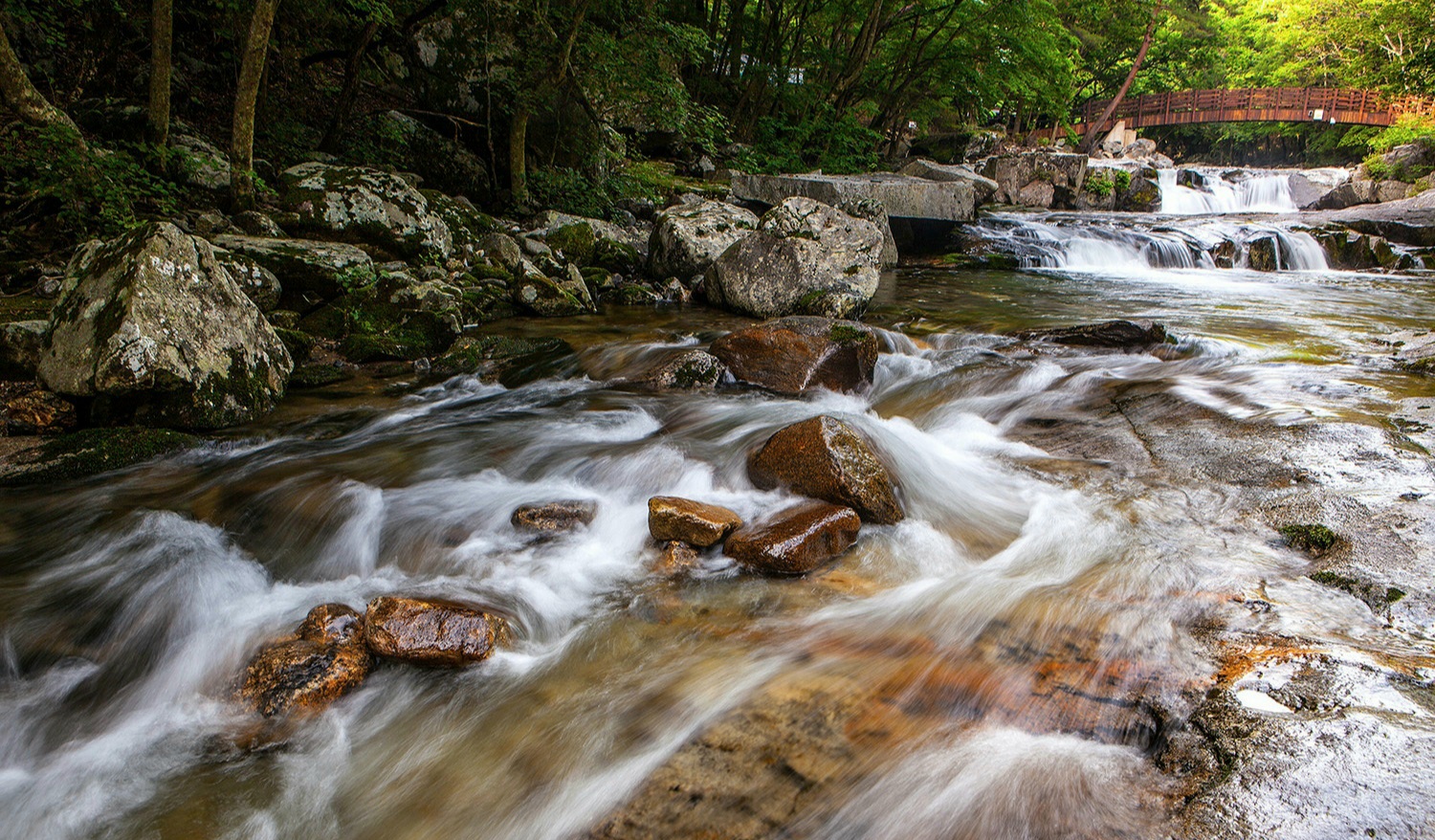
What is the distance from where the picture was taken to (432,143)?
1119 centimetres

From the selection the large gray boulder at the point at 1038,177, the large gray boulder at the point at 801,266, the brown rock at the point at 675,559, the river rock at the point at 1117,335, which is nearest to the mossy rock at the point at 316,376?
the brown rock at the point at 675,559

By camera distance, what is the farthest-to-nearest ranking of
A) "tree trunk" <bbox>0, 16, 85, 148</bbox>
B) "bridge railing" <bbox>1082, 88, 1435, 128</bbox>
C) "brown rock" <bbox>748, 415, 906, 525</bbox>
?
"bridge railing" <bbox>1082, 88, 1435, 128</bbox> → "tree trunk" <bbox>0, 16, 85, 148</bbox> → "brown rock" <bbox>748, 415, 906, 525</bbox>

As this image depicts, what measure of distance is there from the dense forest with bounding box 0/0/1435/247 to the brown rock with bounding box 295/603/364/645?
5024 mm

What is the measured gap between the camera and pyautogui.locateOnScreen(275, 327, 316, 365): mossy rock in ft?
20.5

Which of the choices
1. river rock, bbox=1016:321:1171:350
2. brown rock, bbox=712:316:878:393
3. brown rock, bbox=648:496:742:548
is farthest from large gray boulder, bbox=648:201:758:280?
brown rock, bbox=648:496:742:548

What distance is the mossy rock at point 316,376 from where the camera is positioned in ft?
19.5

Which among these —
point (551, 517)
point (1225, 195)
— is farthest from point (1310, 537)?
point (1225, 195)

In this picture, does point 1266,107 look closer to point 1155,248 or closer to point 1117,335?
point 1155,248

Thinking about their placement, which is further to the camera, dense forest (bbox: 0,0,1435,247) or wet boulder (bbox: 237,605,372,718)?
dense forest (bbox: 0,0,1435,247)

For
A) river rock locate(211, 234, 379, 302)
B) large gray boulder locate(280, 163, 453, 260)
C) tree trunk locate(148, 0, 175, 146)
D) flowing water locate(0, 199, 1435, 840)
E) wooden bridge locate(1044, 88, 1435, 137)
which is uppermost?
wooden bridge locate(1044, 88, 1435, 137)

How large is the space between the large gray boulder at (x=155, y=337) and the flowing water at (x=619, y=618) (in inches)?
17.7

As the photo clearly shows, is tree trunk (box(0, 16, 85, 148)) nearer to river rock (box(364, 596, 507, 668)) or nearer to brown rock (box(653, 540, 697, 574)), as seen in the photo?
river rock (box(364, 596, 507, 668))

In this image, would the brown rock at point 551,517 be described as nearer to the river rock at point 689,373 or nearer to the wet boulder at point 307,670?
the wet boulder at point 307,670

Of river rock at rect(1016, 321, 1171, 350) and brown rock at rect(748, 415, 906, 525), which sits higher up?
river rock at rect(1016, 321, 1171, 350)
